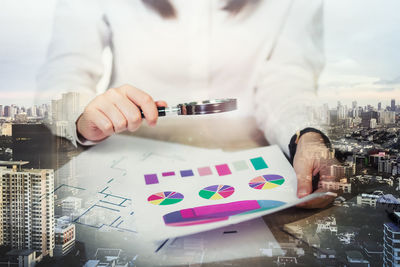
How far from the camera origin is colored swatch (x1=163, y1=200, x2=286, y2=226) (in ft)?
3.93

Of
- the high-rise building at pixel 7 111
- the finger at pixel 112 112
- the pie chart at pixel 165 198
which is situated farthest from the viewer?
the high-rise building at pixel 7 111

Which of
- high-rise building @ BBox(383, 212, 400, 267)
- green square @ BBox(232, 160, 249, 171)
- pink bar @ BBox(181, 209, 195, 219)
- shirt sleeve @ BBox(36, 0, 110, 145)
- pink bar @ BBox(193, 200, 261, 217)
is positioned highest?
shirt sleeve @ BBox(36, 0, 110, 145)

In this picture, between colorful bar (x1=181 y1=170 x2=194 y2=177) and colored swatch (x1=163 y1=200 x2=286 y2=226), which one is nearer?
colored swatch (x1=163 y1=200 x2=286 y2=226)

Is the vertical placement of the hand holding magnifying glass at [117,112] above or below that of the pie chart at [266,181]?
above

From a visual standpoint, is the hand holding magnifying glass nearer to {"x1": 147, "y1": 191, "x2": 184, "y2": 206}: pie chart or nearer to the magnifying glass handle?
the magnifying glass handle

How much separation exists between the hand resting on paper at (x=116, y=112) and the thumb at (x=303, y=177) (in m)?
0.52

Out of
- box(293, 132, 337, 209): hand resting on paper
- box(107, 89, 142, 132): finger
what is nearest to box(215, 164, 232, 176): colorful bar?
box(293, 132, 337, 209): hand resting on paper

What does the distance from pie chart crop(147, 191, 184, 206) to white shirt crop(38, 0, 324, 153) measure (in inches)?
13.1

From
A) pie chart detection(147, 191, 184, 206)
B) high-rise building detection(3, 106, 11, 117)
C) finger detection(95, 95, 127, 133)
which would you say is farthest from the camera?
high-rise building detection(3, 106, 11, 117)

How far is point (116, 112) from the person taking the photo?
1149 millimetres

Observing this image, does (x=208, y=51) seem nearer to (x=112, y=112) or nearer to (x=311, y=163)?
(x=112, y=112)

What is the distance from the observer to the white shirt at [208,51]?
4.24ft

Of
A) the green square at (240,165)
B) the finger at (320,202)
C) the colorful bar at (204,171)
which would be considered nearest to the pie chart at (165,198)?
the colorful bar at (204,171)

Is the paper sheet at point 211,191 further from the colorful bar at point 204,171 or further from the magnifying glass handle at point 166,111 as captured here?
the magnifying glass handle at point 166,111
